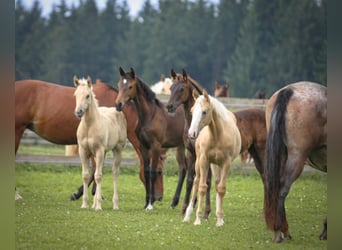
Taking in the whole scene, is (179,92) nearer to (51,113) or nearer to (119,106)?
(119,106)

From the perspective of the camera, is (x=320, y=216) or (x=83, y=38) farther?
(x=83, y=38)

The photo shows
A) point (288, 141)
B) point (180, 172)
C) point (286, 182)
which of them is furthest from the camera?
point (180, 172)

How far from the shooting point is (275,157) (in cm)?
573

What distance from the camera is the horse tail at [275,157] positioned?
18.7ft

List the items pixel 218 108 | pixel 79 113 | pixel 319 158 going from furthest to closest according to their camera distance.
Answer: pixel 79 113 < pixel 218 108 < pixel 319 158

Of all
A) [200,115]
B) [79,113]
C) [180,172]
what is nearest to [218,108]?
[200,115]

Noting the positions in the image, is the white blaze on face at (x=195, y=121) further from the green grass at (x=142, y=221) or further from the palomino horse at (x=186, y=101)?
the palomino horse at (x=186, y=101)

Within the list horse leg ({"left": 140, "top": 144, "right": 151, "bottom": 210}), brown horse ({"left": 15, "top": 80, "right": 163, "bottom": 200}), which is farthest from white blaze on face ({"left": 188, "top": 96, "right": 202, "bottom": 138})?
brown horse ({"left": 15, "top": 80, "right": 163, "bottom": 200})

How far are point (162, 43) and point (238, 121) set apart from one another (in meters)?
27.5

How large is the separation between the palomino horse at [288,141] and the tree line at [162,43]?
17065 millimetres

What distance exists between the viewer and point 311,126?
5.76 metres

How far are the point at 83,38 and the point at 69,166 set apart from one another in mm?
21534

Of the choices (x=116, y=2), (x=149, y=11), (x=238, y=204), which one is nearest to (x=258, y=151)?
(x=238, y=204)

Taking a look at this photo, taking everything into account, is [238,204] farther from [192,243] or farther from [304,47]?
[304,47]
